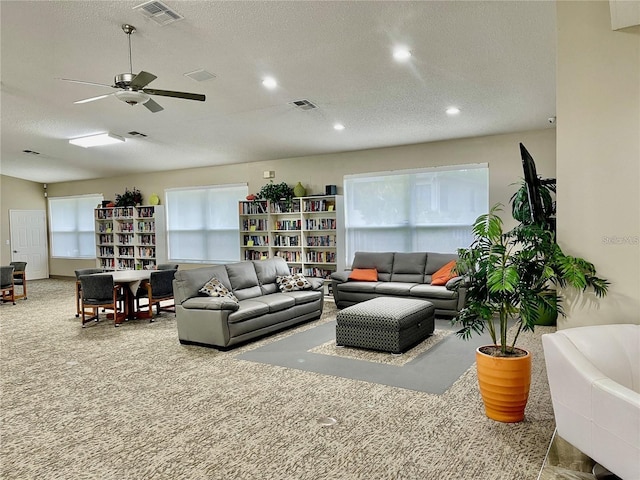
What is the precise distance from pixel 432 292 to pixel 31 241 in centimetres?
1128

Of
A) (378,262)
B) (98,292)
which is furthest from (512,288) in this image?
(98,292)

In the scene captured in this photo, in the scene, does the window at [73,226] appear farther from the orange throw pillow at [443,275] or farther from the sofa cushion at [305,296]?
the orange throw pillow at [443,275]

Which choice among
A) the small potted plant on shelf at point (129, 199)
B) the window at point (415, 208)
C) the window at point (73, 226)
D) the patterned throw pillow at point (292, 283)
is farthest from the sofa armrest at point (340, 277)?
the window at point (73, 226)

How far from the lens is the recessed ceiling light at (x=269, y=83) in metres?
5.27

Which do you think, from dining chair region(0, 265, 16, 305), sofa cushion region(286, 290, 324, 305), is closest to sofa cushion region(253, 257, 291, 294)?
sofa cushion region(286, 290, 324, 305)

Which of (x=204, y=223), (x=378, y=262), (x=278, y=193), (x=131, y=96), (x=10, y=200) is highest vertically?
(x=131, y=96)

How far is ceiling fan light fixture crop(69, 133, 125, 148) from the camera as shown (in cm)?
757

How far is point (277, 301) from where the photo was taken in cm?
555

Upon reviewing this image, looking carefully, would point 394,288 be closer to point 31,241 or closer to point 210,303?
point 210,303

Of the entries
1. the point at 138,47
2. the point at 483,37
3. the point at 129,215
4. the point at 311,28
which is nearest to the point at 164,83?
the point at 138,47

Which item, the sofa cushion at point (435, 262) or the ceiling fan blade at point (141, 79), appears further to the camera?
the sofa cushion at point (435, 262)

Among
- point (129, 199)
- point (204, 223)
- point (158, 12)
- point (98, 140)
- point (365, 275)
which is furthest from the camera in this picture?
point (129, 199)

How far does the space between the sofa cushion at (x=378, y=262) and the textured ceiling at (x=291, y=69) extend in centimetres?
194

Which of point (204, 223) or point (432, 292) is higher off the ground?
point (204, 223)
